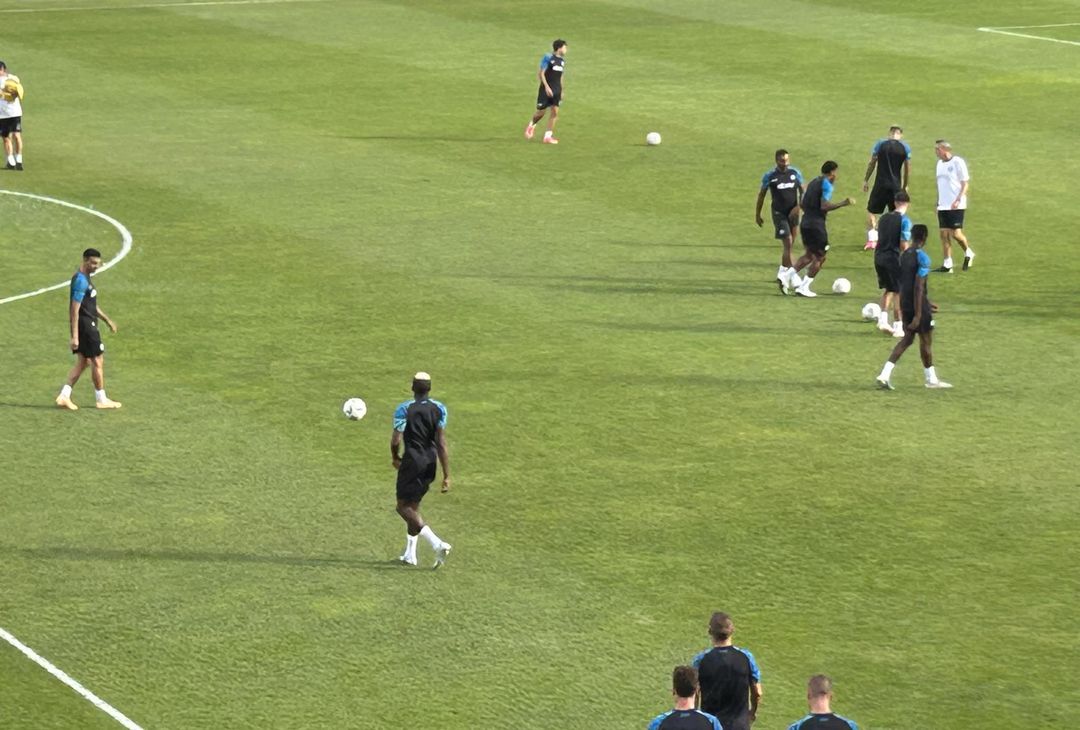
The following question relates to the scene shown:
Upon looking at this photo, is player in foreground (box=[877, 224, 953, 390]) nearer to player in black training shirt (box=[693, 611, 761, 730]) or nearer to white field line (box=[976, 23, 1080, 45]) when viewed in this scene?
player in black training shirt (box=[693, 611, 761, 730])

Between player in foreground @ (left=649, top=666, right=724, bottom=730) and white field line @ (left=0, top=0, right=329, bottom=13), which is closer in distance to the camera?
player in foreground @ (left=649, top=666, right=724, bottom=730)

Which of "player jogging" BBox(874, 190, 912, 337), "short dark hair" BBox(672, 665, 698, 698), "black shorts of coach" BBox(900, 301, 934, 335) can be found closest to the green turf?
"player jogging" BBox(874, 190, 912, 337)

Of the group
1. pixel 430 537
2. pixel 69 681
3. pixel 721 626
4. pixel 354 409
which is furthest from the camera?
pixel 354 409

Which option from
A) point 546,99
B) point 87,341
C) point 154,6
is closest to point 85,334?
point 87,341

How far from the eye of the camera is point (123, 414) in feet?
81.3

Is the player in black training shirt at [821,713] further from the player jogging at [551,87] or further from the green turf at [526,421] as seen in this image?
the player jogging at [551,87]

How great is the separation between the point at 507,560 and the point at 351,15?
1656 inches

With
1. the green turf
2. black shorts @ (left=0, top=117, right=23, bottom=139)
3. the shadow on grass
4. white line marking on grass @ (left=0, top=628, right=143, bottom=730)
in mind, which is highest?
black shorts @ (left=0, top=117, right=23, bottom=139)

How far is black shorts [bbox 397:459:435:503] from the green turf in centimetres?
87

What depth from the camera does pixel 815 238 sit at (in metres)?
29.7

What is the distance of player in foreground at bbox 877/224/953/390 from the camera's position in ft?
82.0

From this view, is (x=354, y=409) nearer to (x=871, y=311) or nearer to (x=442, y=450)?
(x=442, y=450)

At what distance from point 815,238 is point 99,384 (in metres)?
11.3

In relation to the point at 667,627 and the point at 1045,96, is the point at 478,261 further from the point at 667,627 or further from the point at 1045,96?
the point at 1045,96
